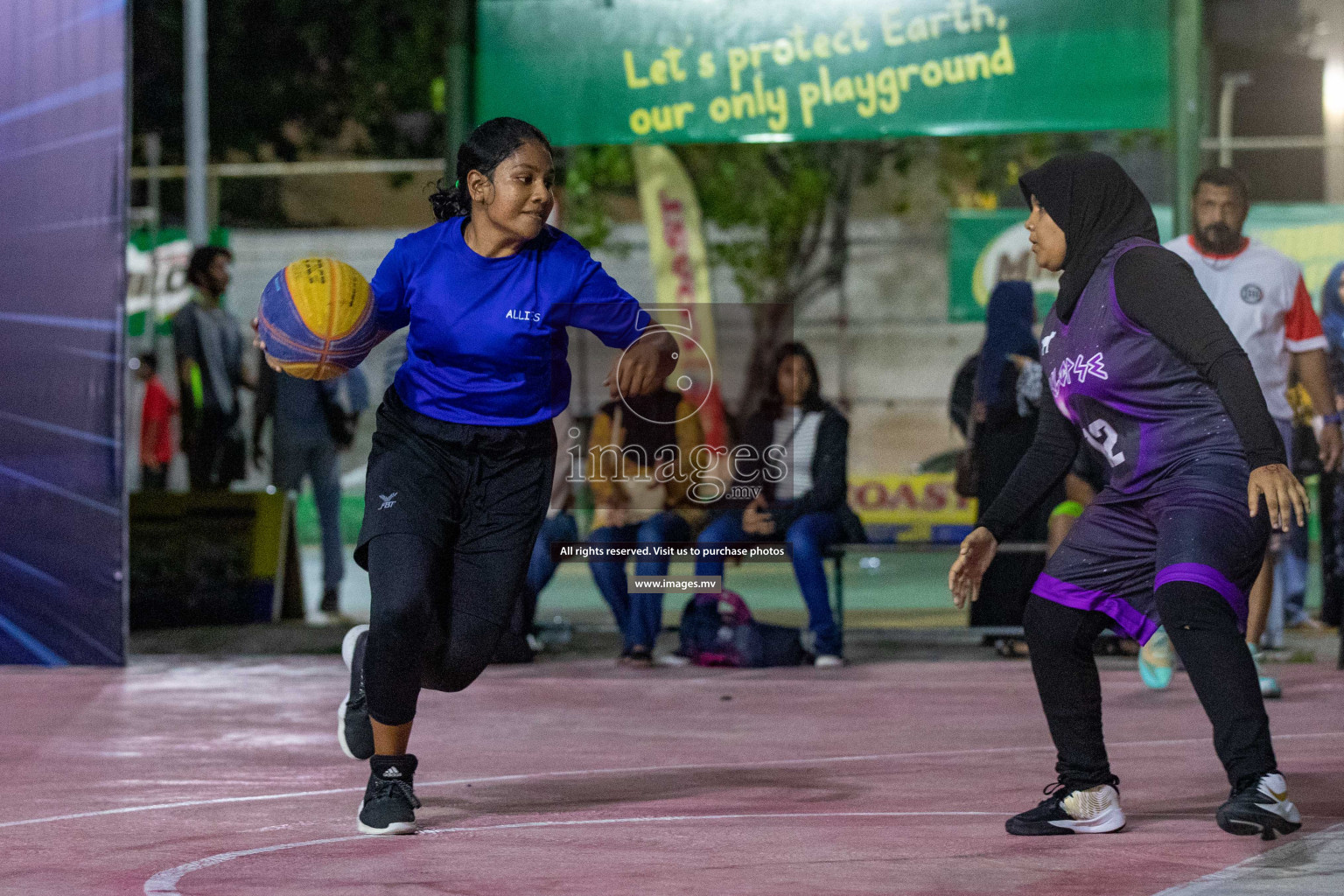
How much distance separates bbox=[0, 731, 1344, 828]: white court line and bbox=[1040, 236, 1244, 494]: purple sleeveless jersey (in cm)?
201

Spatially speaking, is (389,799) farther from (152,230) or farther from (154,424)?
(152,230)

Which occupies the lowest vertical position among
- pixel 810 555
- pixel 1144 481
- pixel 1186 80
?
pixel 810 555

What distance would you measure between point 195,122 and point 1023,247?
8.07m

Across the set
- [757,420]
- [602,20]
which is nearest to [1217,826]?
[757,420]

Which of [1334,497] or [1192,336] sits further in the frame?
[1334,497]

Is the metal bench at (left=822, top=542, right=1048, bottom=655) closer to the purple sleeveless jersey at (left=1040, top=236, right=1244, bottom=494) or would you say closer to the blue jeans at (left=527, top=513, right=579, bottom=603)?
the blue jeans at (left=527, top=513, right=579, bottom=603)

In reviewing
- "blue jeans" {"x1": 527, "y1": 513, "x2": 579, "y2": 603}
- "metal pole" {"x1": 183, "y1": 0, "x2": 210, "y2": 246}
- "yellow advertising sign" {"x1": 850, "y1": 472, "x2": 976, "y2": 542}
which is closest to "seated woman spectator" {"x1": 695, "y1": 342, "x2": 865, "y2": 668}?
"blue jeans" {"x1": 527, "y1": 513, "x2": 579, "y2": 603}

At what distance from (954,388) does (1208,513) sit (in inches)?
239

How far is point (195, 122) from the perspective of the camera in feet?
58.7

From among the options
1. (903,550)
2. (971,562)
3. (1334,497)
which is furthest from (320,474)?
(971,562)

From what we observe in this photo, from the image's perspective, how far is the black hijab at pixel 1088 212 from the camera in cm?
513

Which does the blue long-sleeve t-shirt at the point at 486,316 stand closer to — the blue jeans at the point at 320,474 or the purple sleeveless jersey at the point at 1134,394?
the purple sleeveless jersey at the point at 1134,394

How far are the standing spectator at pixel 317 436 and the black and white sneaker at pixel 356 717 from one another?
6483 mm

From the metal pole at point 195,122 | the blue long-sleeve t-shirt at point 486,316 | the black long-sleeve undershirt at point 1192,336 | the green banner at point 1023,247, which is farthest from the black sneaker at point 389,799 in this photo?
the metal pole at point 195,122
